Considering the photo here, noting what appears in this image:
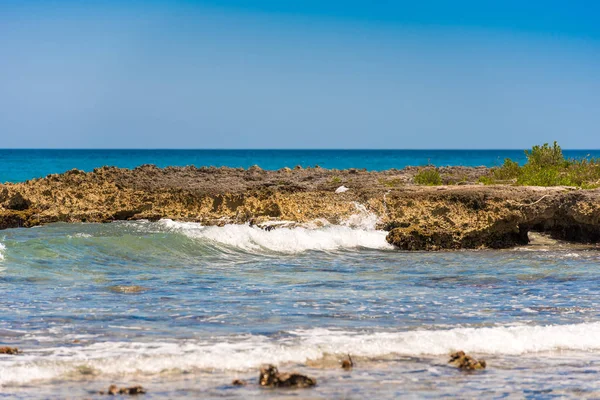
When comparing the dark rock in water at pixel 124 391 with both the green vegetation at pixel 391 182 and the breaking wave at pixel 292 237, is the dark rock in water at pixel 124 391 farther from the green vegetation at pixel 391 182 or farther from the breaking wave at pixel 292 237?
the green vegetation at pixel 391 182

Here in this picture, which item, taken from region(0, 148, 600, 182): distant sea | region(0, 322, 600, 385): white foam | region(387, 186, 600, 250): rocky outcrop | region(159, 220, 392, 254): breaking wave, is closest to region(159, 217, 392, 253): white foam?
region(159, 220, 392, 254): breaking wave

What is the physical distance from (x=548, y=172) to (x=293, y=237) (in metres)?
8.14

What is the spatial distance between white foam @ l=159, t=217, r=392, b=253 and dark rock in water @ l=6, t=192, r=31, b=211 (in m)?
4.90

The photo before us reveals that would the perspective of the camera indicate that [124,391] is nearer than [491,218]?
Yes

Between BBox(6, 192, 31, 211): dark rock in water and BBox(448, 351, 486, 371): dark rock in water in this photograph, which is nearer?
BBox(448, 351, 486, 371): dark rock in water

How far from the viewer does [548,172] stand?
73.8ft

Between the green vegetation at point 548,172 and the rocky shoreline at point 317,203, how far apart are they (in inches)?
43.9

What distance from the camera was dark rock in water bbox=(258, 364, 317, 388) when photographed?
26.0ft

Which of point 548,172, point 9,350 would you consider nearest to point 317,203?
point 548,172

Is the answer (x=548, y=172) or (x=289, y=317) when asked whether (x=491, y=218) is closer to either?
(x=548, y=172)

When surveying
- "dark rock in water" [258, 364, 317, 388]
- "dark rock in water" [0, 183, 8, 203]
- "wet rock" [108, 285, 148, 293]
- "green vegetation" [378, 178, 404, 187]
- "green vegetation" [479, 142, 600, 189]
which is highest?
"green vegetation" [479, 142, 600, 189]

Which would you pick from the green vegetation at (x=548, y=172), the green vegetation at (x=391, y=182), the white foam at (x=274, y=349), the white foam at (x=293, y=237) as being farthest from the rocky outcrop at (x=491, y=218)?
the white foam at (x=274, y=349)

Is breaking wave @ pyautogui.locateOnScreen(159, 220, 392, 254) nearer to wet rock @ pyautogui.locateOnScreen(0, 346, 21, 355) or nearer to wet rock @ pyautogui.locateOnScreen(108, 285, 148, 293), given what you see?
wet rock @ pyautogui.locateOnScreen(108, 285, 148, 293)

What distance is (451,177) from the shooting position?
25.3m
